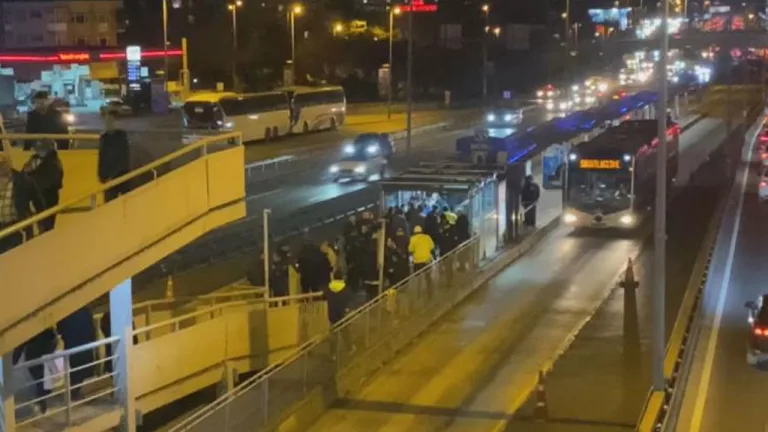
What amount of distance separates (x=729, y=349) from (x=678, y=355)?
8.00ft

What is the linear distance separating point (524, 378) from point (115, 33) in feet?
261

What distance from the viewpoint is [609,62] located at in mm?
146375

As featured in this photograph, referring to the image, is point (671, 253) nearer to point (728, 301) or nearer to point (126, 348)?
point (728, 301)

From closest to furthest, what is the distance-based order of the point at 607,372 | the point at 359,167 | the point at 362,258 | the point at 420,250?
the point at 607,372 → the point at 362,258 → the point at 420,250 → the point at 359,167

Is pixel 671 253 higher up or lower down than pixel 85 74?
lower down

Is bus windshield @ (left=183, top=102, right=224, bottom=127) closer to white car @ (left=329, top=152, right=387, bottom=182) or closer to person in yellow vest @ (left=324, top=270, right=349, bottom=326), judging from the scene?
white car @ (left=329, top=152, right=387, bottom=182)

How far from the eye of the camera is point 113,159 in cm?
1241

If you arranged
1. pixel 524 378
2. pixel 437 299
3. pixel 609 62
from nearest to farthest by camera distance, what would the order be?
pixel 524 378
pixel 437 299
pixel 609 62

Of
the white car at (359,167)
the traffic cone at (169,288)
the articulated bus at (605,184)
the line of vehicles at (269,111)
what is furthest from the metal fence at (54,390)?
the line of vehicles at (269,111)

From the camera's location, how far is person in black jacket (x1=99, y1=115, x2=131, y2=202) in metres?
12.4

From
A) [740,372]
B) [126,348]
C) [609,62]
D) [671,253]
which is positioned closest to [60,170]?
[126,348]

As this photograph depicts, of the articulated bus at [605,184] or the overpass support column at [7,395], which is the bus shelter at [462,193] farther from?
the overpass support column at [7,395]

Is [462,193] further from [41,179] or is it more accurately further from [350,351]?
[41,179]

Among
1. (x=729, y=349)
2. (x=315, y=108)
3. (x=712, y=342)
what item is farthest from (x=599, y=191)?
(x=315, y=108)
